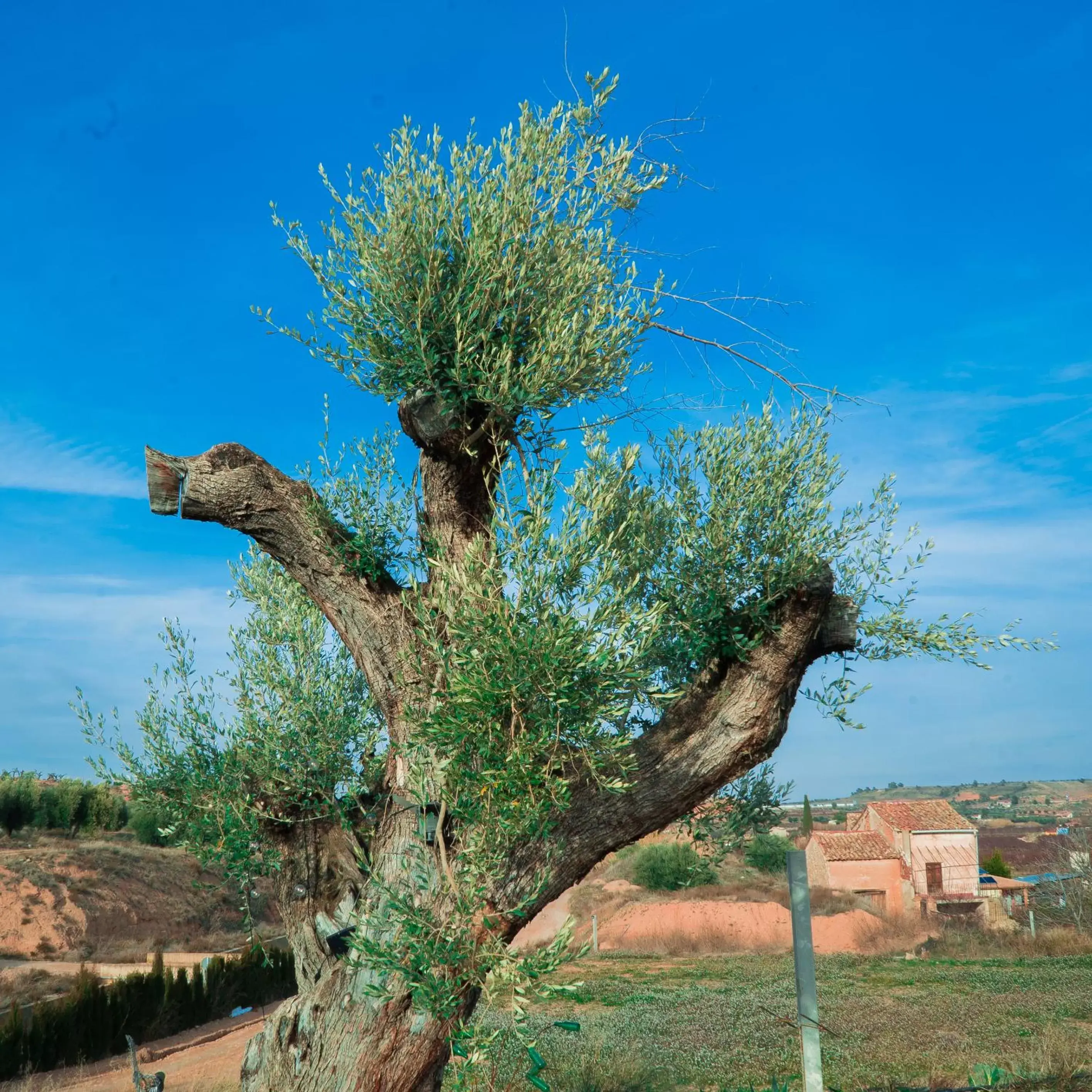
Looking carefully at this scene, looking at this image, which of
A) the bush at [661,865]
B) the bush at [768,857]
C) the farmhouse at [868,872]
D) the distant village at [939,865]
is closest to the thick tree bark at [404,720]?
the distant village at [939,865]

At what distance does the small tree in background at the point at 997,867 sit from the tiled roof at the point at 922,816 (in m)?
8.71

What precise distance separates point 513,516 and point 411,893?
2684mm

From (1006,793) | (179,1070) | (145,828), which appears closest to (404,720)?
(179,1070)

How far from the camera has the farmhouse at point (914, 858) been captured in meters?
53.3

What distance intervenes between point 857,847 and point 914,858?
3.64 metres

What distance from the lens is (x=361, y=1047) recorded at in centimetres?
659

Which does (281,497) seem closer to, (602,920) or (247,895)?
(247,895)

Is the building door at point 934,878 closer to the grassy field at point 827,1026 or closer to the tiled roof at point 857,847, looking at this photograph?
the tiled roof at point 857,847

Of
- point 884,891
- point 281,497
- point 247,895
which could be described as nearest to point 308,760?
point 247,895

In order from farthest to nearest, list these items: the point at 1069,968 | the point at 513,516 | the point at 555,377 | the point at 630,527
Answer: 1. the point at 1069,968
2. the point at 630,527
3. the point at 555,377
4. the point at 513,516

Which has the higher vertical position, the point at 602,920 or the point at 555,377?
the point at 555,377

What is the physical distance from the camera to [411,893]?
6289 mm

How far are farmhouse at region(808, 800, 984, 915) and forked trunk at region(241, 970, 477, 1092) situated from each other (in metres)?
52.2

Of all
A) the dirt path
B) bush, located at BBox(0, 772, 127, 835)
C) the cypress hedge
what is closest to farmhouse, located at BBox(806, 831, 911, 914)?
the cypress hedge
